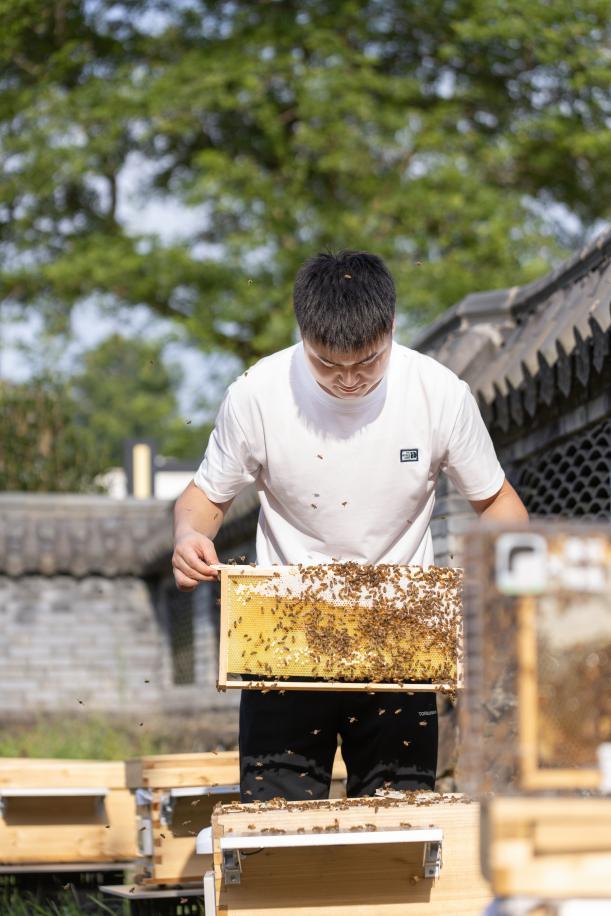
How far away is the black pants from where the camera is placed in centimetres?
366

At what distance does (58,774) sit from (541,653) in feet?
14.7

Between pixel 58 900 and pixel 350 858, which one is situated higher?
pixel 350 858

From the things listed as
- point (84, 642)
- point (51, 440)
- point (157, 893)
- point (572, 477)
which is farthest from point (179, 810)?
point (51, 440)

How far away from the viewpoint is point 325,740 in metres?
3.72

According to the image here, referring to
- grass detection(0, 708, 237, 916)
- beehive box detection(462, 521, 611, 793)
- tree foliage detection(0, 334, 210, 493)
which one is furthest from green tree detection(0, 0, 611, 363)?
beehive box detection(462, 521, 611, 793)

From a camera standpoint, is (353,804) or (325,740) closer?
(353,804)

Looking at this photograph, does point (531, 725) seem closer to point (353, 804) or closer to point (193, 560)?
point (353, 804)

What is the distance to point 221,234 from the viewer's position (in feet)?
79.1

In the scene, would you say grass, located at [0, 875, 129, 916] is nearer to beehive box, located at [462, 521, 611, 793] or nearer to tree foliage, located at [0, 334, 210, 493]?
beehive box, located at [462, 521, 611, 793]

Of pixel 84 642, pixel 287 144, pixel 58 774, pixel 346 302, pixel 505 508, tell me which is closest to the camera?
pixel 346 302

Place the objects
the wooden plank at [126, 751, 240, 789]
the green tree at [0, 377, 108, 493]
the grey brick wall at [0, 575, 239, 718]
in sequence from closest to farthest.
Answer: the wooden plank at [126, 751, 240, 789] → the grey brick wall at [0, 575, 239, 718] → the green tree at [0, 377, 108, 493]

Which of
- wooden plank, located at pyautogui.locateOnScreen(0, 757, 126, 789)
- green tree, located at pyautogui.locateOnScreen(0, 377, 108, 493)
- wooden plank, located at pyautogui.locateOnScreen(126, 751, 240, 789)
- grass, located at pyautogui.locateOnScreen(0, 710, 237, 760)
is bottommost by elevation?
grass, located at pyautogui.locateOnScreen(0, 710, 237, 760)

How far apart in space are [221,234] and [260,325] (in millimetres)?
2251

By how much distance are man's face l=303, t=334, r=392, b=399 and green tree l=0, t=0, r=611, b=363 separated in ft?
57.2
